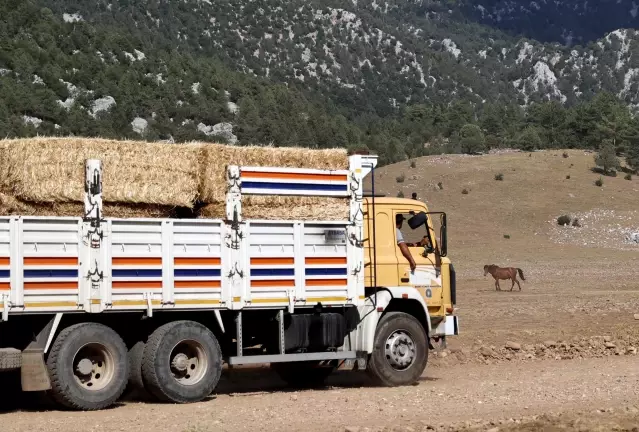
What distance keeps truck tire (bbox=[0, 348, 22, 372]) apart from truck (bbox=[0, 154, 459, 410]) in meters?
0.01

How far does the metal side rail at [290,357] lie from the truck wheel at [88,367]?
1.75 m

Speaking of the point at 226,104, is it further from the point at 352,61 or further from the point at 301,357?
the point at 301,357

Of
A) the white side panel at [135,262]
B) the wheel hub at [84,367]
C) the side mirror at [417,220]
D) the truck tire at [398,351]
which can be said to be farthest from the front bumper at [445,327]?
the wheel hub at [84,367]

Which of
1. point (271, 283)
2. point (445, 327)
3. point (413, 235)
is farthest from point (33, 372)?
point (445, 327)

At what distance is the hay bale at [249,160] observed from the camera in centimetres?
1666

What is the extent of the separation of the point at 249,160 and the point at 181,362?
9.71ft

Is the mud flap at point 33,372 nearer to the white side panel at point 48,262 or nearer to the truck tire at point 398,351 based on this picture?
the white side panel at point 48,262

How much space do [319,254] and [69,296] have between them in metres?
3.95

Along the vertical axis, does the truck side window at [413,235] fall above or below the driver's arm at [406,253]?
above

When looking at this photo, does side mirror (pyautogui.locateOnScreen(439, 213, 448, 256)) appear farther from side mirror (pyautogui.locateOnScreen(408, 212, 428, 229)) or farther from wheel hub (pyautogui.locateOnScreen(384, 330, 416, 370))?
wheel hub (pyautogui.locateOnScreen(384, 330, 416, 370))

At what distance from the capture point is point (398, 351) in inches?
727

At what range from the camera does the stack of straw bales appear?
15.3 metres

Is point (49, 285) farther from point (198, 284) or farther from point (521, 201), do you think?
point (521, 201)

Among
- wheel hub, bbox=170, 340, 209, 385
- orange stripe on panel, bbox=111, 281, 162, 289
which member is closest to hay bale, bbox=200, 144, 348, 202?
orange stripe on panel, bbox=111, 281, 162, 289
